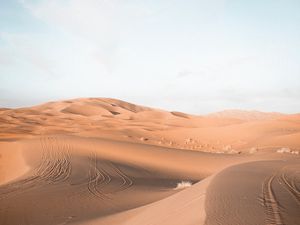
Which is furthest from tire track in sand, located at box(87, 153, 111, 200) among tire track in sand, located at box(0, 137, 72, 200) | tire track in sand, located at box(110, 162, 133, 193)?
tire track in sand, located at box(0, 137, 72, 200)

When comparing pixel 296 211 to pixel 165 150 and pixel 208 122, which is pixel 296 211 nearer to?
pixel 165 150

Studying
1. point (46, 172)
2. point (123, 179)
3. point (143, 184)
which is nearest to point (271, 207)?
point (143, 184)

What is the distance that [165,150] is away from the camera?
1955 centimetres

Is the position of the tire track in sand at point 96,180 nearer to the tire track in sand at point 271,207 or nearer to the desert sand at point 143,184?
the desert sand at point 143,184

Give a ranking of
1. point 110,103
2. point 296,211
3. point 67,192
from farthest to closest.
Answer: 1. point 110,103
2. point 67,192
3. point 296,211

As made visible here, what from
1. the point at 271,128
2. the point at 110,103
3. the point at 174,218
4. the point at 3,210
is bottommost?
the point at 3,210

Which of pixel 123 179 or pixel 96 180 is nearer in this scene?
pixel 96 180

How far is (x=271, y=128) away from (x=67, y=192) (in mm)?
25629

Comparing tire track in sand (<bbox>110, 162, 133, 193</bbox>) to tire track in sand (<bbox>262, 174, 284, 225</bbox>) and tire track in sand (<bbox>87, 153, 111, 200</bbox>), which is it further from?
tire track in sand (<bbox>262, 174, 284, 225</bbox>)

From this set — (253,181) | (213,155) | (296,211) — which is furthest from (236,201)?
(213,155)

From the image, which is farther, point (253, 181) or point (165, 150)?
point (165, 150)

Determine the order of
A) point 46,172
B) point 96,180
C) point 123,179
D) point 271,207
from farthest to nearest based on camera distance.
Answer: point 123,179, point 46,172, point 96,180, point 271,207

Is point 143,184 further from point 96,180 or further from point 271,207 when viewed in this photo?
point 271,207

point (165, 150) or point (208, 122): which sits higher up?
point (208, 122)
